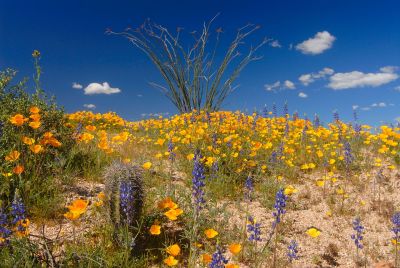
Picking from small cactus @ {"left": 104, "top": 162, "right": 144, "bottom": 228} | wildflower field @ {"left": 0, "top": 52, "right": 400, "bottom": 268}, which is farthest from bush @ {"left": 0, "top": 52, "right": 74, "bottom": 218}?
small cactus @ {"left": 104, "top": 162, "right": 144, "bottom": 228}

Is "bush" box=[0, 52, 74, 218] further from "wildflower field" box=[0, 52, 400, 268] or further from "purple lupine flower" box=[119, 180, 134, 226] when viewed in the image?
"purple lupine flower" box=[119, 180, 134, 226]

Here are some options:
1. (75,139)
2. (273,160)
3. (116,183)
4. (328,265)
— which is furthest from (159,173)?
(328,265)

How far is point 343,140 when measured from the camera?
303 inches

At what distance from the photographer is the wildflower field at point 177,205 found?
3.03 metres

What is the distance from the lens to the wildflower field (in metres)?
3.03

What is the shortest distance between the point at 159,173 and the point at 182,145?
52.2 inches

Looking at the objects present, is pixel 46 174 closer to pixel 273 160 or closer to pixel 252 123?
pixel 273 160

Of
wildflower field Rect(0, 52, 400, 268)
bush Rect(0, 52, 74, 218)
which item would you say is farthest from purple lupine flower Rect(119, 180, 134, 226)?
bush Rect(0, 52, 74, 218)

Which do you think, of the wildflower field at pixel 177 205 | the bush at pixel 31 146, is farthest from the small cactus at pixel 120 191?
the bush at pixel 31 146

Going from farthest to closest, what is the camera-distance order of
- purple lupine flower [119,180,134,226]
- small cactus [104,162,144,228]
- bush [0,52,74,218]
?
1. bush [0,52,74,218]
2. small cactus [104,162,144,228]
3. purple lupine flower [119,180,134,226]

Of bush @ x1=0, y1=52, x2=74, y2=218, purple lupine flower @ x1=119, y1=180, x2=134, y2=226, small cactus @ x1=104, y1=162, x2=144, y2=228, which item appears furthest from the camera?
bush @ x1=0, y1=52, x2=74, y2=218

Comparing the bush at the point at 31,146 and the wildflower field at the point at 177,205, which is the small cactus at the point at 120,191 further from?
the bush at the point at 31,146

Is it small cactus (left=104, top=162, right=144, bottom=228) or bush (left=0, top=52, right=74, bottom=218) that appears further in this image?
bush (left=0, top=52, right=74, bottom=218)

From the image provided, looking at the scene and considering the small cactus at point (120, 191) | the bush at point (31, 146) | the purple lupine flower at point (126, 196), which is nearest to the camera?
the purple lupine flower at point (126, 196)
